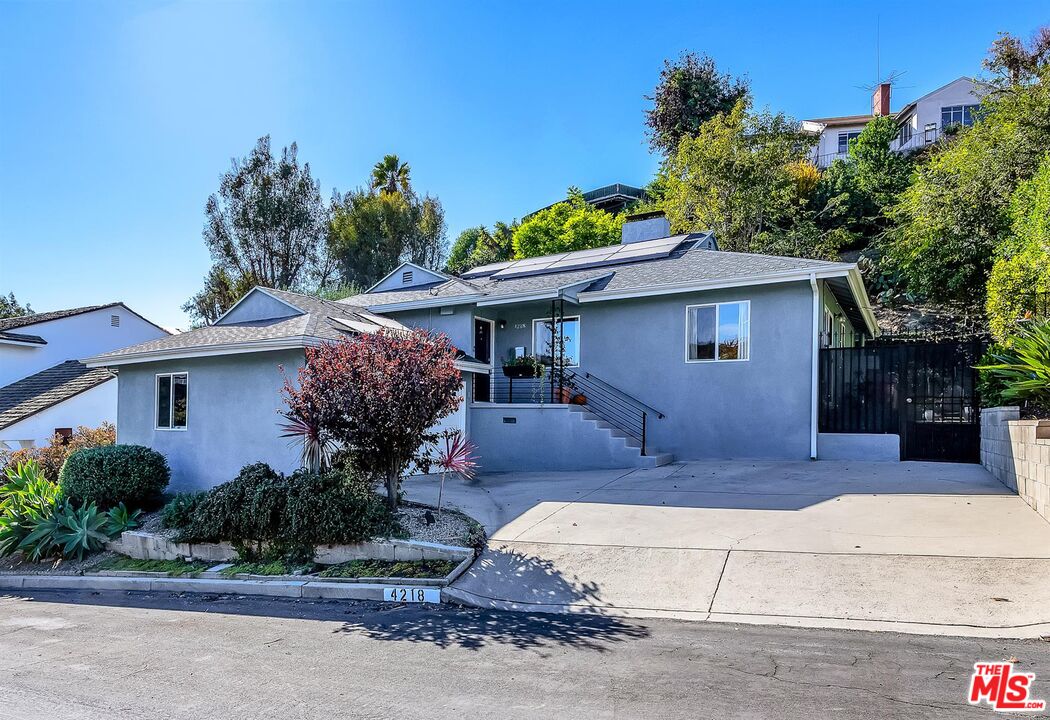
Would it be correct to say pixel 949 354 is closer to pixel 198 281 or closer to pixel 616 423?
pixel 616 423

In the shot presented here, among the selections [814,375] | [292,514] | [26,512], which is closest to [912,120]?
[814,375]

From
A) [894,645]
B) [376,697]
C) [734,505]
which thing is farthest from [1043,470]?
[376,697]

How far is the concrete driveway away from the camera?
5.74 meters

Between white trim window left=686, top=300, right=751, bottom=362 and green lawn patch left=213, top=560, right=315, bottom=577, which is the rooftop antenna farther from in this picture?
green lawn patch left=213, top=560, right=315, bottom=577

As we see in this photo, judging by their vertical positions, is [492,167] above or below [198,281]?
above

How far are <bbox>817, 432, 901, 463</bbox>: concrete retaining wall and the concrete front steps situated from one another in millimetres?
3078

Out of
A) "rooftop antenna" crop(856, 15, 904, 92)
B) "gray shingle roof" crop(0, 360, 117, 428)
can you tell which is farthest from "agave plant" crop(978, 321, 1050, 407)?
"rooftop antenna" crop(856, 15, 904, 92)

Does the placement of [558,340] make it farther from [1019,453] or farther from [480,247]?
[480,247]

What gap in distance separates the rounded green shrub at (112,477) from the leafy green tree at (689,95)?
30.3 m

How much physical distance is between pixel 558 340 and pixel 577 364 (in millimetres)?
748

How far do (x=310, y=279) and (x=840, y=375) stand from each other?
26759mm

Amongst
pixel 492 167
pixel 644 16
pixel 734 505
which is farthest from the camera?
pixel 492 167

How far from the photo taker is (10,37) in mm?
13078

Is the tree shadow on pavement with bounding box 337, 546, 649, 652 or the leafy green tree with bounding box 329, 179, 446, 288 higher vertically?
the leafy green tree with bounding box 329, 179, 446, 288
